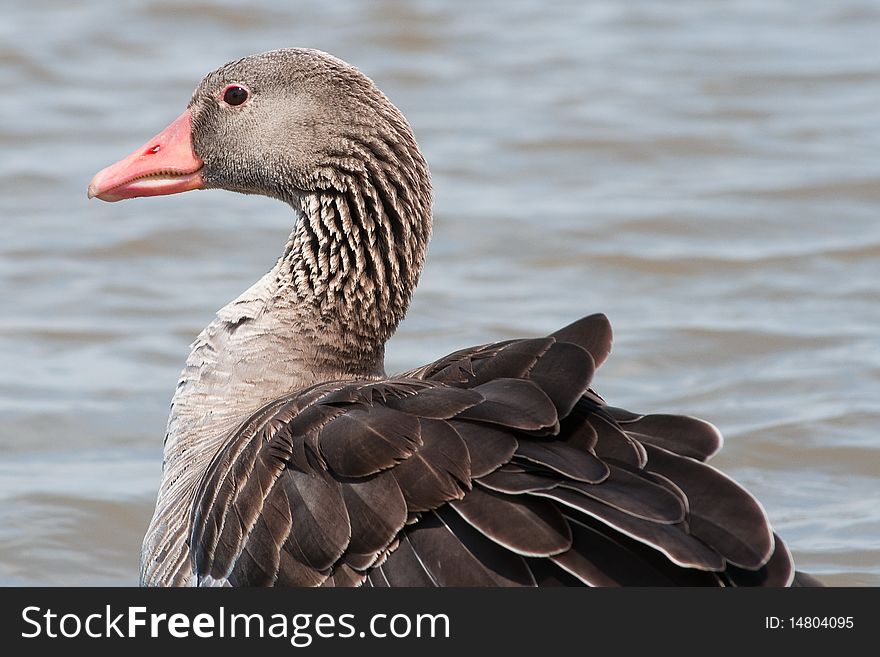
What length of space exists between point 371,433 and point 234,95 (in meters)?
2.36

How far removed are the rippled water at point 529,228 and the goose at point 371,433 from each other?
200cm

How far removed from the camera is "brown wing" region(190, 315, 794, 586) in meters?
4.53

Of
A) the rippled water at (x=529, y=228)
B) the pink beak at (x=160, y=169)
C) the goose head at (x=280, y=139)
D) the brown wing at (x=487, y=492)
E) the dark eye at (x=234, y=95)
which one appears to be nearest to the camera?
the brown wing at (x=487, y=492)

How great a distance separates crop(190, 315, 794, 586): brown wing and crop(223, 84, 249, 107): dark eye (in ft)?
6.03

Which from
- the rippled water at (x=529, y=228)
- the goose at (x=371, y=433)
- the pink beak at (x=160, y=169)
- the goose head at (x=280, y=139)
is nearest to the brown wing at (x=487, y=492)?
the goose at (x=371, y=433)

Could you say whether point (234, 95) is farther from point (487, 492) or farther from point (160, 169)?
point (487, 492)

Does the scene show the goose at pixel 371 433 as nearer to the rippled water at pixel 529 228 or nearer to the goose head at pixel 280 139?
the goose head at pixel 280 139

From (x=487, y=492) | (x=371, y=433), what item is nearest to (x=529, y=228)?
(x=371, y=433)

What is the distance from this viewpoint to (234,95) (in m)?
6.63

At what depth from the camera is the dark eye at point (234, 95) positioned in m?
6.62

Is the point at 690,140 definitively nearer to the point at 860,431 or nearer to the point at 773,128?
the point at 773,128

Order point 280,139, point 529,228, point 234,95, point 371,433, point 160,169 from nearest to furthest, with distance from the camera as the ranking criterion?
point 371,433, point 280,139, point 234,95, point 160,169, point 529,228

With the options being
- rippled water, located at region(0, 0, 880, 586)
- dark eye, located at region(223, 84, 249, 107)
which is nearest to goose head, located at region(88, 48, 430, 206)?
dark eye, located at region(223, 84, 249, 107)

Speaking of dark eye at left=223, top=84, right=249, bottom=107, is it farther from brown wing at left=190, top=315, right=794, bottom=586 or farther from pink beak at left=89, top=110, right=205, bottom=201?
brown wing at left=190, top=315, right=794, bottom=586
